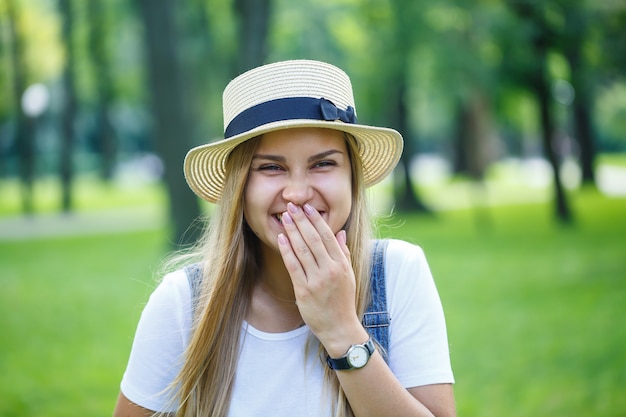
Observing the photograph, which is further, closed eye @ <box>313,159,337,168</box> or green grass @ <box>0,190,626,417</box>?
green grass @ <box>0,190,626,417</box>

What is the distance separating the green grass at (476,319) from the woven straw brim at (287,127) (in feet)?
1.40

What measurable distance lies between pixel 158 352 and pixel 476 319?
688 centimetres

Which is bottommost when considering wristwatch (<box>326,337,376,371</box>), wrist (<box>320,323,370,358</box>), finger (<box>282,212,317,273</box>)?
wristwatch (<box>326,337,376,371</box>)

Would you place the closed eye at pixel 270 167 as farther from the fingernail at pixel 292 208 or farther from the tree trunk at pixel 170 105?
the tree trunk at pixel 170 105

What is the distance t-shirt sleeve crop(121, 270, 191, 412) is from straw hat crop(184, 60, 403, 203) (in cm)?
50

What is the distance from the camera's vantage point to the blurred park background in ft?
22.9

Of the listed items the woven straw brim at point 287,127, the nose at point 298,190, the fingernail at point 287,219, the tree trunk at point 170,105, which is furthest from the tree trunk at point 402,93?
the fingernail at point 287,219

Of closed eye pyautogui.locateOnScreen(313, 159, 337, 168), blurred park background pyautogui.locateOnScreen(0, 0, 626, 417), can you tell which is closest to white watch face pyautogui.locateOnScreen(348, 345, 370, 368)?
closed eye pyautogui.locateOnScreen(313, 159, 337, 168)

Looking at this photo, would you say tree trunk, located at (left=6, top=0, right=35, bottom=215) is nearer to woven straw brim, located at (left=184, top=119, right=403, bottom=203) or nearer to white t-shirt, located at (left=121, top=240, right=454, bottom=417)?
woven straw brim, located at (left=184, top=119, right=403, bottom=203)

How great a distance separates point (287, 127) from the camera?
7.34 feet

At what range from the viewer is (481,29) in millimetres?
15977

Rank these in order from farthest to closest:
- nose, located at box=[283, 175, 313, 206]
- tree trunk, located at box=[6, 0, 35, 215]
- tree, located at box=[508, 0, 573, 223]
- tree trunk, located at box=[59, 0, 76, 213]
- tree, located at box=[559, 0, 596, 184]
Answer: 1. tree trunk, located at box=[6, 0, 35, 215]
2. tree trunk, located at box=[59, 0, 76, 213]
3. tree, located at box=[508, 0, 573, 223]
4. tree, located at box=[559, 0, 596, 184]
5. nose, located at box=[283, 175, 313, 206]

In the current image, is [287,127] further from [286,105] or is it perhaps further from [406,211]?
[406,211]

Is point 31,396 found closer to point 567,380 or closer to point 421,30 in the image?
point 567,380
